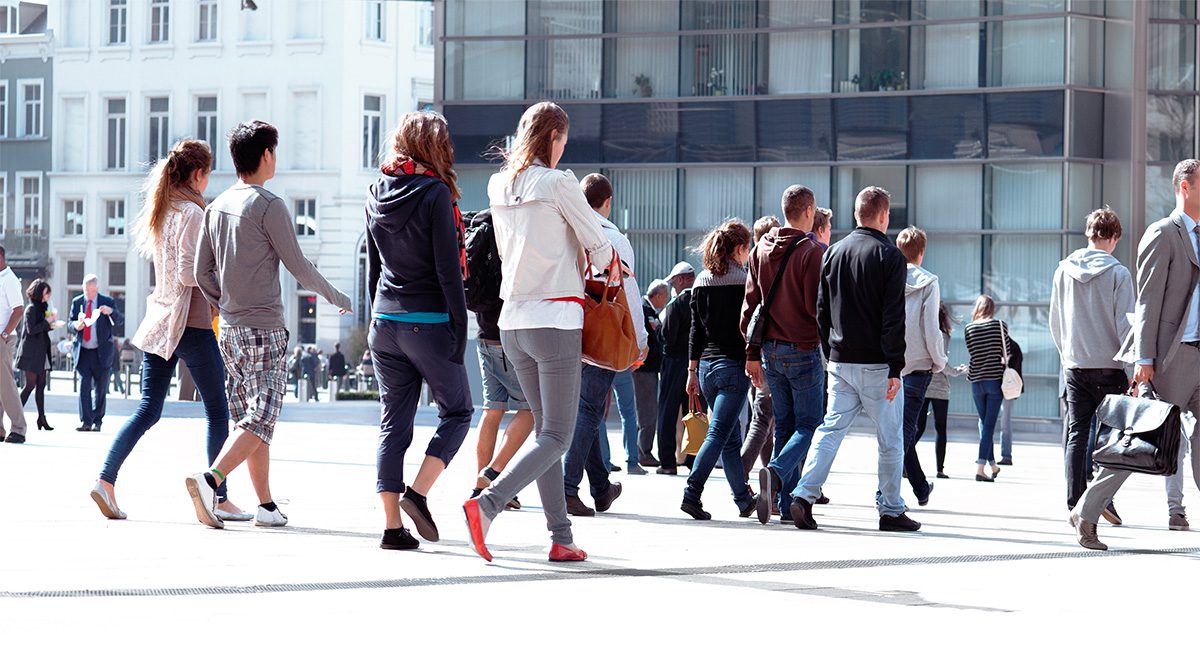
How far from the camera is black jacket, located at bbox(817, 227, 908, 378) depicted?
9.15 metres

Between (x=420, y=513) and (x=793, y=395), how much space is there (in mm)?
2444

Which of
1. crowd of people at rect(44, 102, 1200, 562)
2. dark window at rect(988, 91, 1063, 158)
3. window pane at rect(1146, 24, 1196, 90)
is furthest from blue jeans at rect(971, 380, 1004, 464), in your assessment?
window pane at rect(1146, 24, 1196, 90)

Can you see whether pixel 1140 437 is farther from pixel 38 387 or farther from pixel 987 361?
pixel 38 387

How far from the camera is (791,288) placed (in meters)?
9.55

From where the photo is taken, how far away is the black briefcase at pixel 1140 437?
8266 mm

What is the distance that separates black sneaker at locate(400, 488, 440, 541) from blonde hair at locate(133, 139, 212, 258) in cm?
223

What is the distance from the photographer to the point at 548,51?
2716 cm

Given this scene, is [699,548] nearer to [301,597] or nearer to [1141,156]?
[301,597]

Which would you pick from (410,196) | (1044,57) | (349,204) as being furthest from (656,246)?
(349,204)

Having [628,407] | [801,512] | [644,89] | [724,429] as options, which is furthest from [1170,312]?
[644,89]

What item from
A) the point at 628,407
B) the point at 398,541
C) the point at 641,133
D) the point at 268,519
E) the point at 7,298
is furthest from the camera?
the point at 641,133

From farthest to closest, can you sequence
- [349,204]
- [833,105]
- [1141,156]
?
[349,204] → [833,105] → [1141,156]

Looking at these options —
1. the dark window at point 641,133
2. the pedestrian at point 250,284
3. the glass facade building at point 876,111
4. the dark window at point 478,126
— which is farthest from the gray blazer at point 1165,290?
the dark window at point 478,126

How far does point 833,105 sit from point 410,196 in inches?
738
